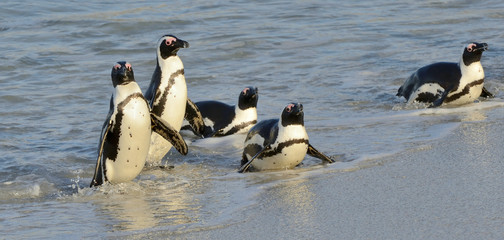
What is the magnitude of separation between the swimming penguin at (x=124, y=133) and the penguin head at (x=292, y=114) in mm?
912

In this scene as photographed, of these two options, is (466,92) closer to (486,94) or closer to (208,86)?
(486,94)

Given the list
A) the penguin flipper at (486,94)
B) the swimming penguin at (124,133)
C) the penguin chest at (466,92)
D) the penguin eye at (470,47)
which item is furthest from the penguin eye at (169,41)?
the penguin flipper at (486,94)

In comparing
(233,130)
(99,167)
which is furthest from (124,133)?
(233,130)

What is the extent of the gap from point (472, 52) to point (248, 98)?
7.11ft

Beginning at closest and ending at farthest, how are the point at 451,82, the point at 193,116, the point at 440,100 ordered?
the point at 193,116
the point at 440,100
the point at 451,82

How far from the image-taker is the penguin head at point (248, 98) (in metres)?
7.78

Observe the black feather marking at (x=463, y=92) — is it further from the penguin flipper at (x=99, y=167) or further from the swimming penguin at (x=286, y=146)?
the penguin flipper at (x=99, y=167)

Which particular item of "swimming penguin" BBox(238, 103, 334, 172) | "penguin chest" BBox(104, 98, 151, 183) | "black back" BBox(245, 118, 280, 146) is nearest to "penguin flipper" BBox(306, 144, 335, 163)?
"swimming penguin" BBox(238, 103, 334, 172)

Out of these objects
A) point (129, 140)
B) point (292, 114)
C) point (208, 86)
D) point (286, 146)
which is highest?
point (292, 114)

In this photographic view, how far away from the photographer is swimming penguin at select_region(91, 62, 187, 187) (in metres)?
6.02

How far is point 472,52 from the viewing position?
330 inches

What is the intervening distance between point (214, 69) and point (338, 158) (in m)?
5.13

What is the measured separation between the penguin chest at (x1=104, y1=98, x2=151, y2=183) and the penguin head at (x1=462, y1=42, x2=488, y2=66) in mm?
3536

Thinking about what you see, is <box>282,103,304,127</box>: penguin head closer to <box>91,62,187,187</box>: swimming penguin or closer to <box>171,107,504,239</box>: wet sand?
<box>171,107,504,239</box>: wet sand
